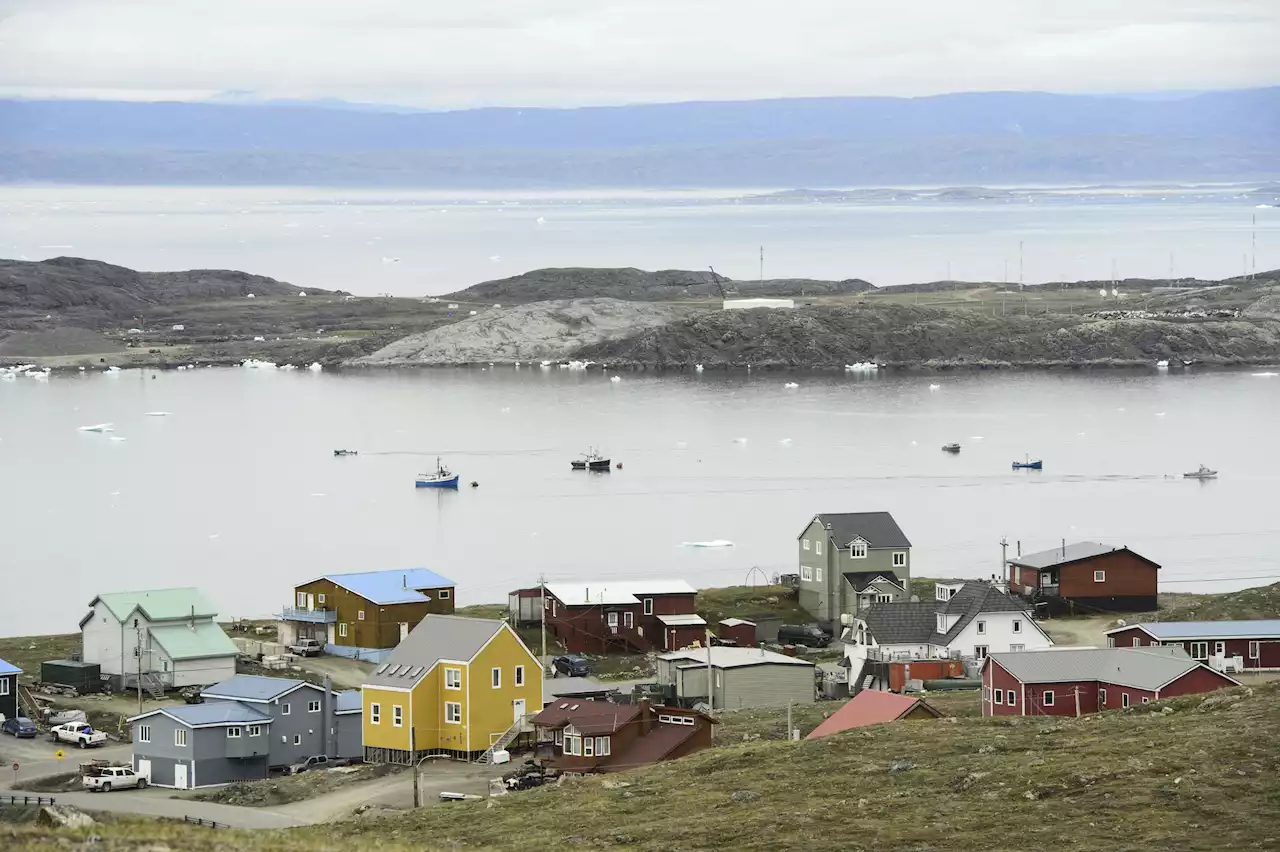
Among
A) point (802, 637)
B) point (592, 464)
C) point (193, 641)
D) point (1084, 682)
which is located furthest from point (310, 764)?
point (592, 464)

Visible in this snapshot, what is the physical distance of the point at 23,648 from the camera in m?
38.6

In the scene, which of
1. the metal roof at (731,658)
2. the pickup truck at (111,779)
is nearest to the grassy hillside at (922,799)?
the pickup truck at (111,779)

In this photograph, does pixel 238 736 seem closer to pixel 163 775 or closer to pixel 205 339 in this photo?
pixel 163 775

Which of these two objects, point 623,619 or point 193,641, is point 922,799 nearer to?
point 193,641

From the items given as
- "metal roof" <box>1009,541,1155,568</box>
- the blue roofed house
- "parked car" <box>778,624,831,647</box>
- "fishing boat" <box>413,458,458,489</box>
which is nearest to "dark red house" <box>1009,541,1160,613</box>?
"metal roof" <box>1009,541,1155,568</box>

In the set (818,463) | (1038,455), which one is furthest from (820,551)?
(1038,455)

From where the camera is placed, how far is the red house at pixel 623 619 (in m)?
38.6

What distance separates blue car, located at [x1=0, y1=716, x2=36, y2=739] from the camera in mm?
30500

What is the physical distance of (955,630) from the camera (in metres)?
35.4

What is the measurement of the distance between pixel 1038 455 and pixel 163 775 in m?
58.4

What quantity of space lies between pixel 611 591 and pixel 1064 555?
33.6ft

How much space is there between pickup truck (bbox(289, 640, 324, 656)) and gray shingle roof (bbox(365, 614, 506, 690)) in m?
7.77

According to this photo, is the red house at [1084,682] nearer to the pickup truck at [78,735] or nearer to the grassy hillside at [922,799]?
the grassy hillside at [922,799]

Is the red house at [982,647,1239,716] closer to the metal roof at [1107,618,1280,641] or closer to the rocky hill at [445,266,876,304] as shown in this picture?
the metal roof at [1107,618,1280,641]
